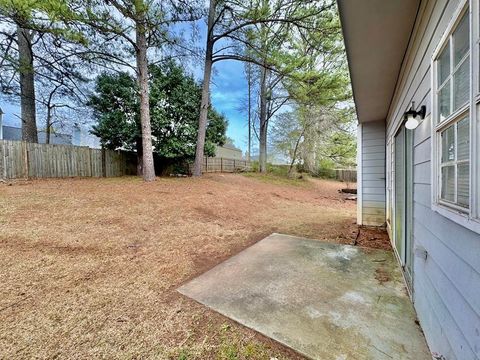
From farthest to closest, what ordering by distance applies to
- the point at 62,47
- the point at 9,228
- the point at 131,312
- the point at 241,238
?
1. the point at 62,47
2. the point at 241,238
3. the point at 9,228
4. the point at 131,312

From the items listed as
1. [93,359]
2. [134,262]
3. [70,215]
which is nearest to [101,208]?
[70,215]

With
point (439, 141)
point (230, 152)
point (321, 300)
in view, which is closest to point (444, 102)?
point (439, 141)

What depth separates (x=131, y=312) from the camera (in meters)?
2.04

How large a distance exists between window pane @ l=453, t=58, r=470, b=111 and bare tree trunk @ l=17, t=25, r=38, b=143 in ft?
36.5

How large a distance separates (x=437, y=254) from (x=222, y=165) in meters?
16.0

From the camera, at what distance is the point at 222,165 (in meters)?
17.2

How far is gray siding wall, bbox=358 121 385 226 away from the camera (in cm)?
522

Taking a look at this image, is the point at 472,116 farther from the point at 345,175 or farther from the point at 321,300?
the point at 345,175

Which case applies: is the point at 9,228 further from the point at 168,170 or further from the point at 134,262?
the point at 168,170

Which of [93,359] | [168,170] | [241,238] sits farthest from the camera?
[168,170]

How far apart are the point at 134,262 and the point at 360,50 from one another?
12.9 feet

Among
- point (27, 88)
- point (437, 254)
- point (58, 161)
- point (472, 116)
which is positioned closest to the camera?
point (472, 116)

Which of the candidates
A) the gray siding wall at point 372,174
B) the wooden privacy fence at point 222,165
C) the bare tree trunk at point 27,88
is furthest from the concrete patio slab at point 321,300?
the wooden privacy fence at point 222,165

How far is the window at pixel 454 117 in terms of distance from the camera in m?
1.10
